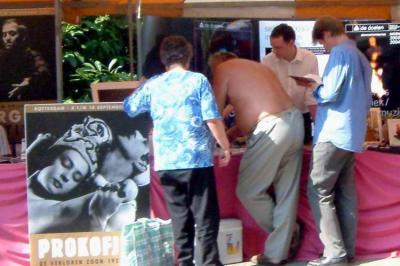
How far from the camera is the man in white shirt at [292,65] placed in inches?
251

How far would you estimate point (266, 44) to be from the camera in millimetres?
8406

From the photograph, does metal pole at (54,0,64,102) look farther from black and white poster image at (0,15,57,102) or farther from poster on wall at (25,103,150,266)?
poster on wall at (25,103,150,266)

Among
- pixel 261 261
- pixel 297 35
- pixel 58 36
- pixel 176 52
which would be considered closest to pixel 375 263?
pixel 261 261

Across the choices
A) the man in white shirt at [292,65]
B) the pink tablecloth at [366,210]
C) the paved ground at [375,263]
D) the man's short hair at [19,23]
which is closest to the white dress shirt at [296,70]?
the man in white shirt at [292,65]

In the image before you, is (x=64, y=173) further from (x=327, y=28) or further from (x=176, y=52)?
(x=327, y=28)

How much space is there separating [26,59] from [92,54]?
12.7ft

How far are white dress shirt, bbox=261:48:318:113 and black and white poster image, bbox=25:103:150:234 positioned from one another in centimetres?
165

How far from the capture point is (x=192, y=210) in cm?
519

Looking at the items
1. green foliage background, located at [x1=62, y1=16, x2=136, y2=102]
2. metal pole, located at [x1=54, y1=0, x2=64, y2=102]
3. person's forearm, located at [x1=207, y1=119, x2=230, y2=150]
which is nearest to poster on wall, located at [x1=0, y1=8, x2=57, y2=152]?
metal pole, located at [x1=54, y1=0, x2=64, y2=102]

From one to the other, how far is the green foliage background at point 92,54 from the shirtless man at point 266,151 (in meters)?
5.23

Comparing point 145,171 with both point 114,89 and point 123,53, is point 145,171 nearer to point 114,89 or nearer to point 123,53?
point 114,89

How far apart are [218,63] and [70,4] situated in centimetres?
215

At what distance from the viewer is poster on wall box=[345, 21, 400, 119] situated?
8.36 meters

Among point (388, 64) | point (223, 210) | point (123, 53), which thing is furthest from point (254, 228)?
point (123, 53)
